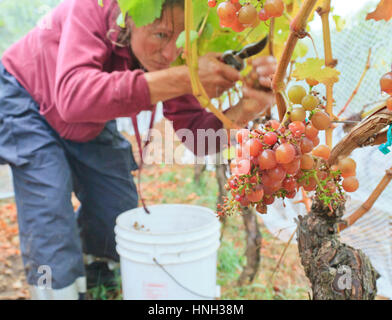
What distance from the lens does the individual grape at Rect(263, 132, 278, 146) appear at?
41 cm

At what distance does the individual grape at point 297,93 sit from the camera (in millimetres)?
447

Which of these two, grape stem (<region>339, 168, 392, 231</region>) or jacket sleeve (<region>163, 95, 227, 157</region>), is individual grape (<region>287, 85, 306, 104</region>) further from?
jacket sleeve (<region>163, 95, 227, 157</region>)

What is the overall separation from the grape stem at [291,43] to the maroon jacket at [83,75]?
519 mm

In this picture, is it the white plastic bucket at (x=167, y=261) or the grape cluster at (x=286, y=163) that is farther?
the white plastic bucket at (x=167, y=261)

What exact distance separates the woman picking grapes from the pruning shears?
0.07 feet

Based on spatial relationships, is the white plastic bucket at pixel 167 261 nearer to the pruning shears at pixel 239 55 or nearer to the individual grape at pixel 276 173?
the pruning shears at pixel 239 55

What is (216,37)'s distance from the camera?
38.0 inches

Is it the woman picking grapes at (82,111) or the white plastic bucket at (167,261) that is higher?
the woman picking grapes at (82,111)

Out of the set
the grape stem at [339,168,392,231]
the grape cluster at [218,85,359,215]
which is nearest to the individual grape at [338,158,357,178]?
the grape cluster at [218,85,359,215]

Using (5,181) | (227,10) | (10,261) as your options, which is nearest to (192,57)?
(227,10)

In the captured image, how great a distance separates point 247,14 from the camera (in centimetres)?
44

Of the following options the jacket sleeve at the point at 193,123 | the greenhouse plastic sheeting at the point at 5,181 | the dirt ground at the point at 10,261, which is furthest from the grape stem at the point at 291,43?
the greenhouse plastic sheeting at the point at 5,181

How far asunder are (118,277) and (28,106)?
0.89 m
